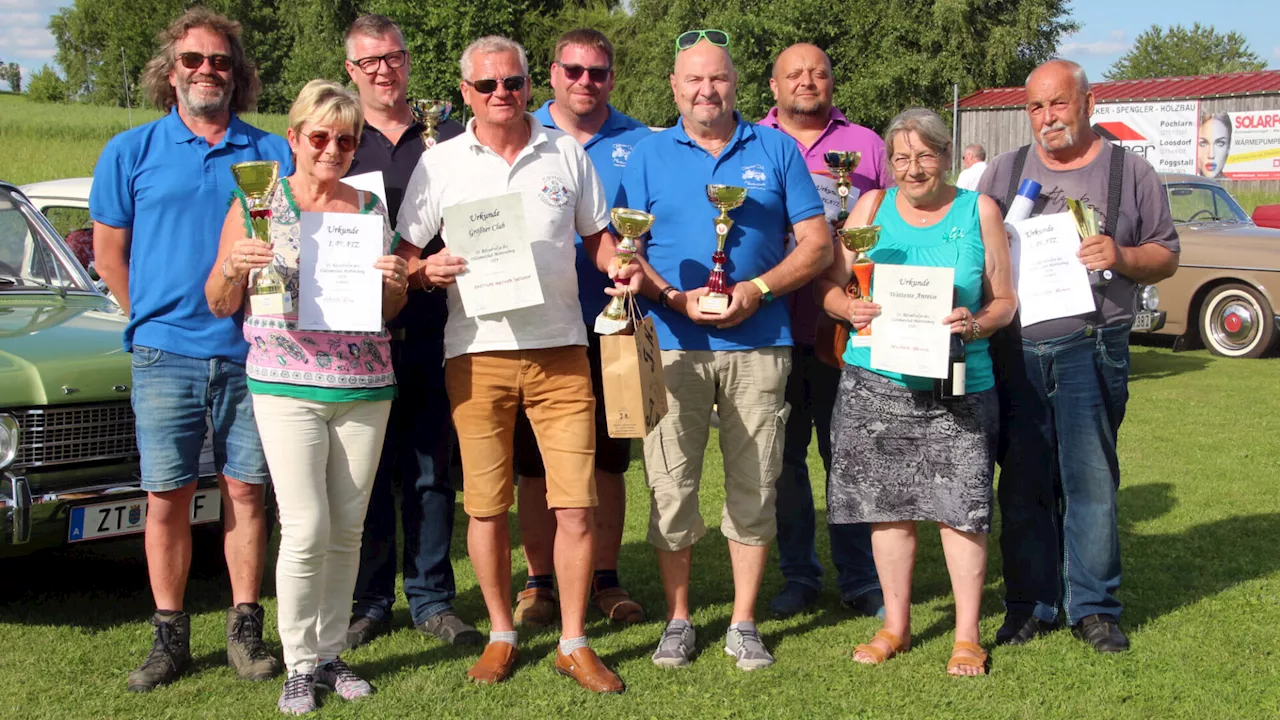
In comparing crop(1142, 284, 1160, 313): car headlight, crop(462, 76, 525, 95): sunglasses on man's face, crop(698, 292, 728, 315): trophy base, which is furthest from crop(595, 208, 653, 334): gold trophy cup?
crop(1142, 284, 1160, 313): car headlight

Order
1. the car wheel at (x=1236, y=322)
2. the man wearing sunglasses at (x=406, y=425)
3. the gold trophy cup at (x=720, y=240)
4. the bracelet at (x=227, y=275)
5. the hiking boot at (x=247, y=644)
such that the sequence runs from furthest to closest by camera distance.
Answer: the car wheel at (x=1236, y=322)
the man wearing sunglasses at (x=406, y=425)
the hiking boot at (x=247, y=644)
the gold trophy cup at (x=720, y=240)
the bracelet at (x=227, y=275)

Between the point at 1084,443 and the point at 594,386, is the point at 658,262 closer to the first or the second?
the point at 594,386

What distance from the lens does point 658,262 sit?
4504mm

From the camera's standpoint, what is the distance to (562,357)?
431cm

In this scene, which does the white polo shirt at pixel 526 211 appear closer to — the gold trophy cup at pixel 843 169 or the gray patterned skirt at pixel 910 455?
the gray patterned skirt at pixel 910 455

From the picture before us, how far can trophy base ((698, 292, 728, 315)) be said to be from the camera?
13.9 feet

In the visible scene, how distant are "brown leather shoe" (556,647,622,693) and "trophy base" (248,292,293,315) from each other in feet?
5.29

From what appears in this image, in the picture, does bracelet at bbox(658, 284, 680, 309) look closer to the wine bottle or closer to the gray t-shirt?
the wine bottle

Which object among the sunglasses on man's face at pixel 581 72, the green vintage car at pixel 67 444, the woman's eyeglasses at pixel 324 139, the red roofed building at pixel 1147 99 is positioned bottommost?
the green vintage car at pixel 67 444

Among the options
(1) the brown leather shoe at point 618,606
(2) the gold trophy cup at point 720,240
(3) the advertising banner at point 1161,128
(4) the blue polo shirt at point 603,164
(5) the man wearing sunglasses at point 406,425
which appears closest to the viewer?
(2) the gold trophy cup at point 720,240

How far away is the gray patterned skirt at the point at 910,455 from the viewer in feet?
14.4

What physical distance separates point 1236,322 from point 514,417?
1181 cm

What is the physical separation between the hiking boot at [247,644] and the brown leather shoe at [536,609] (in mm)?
1066

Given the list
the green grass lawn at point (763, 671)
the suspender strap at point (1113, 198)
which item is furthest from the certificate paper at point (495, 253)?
the suspender strap at point (1113, 198)
